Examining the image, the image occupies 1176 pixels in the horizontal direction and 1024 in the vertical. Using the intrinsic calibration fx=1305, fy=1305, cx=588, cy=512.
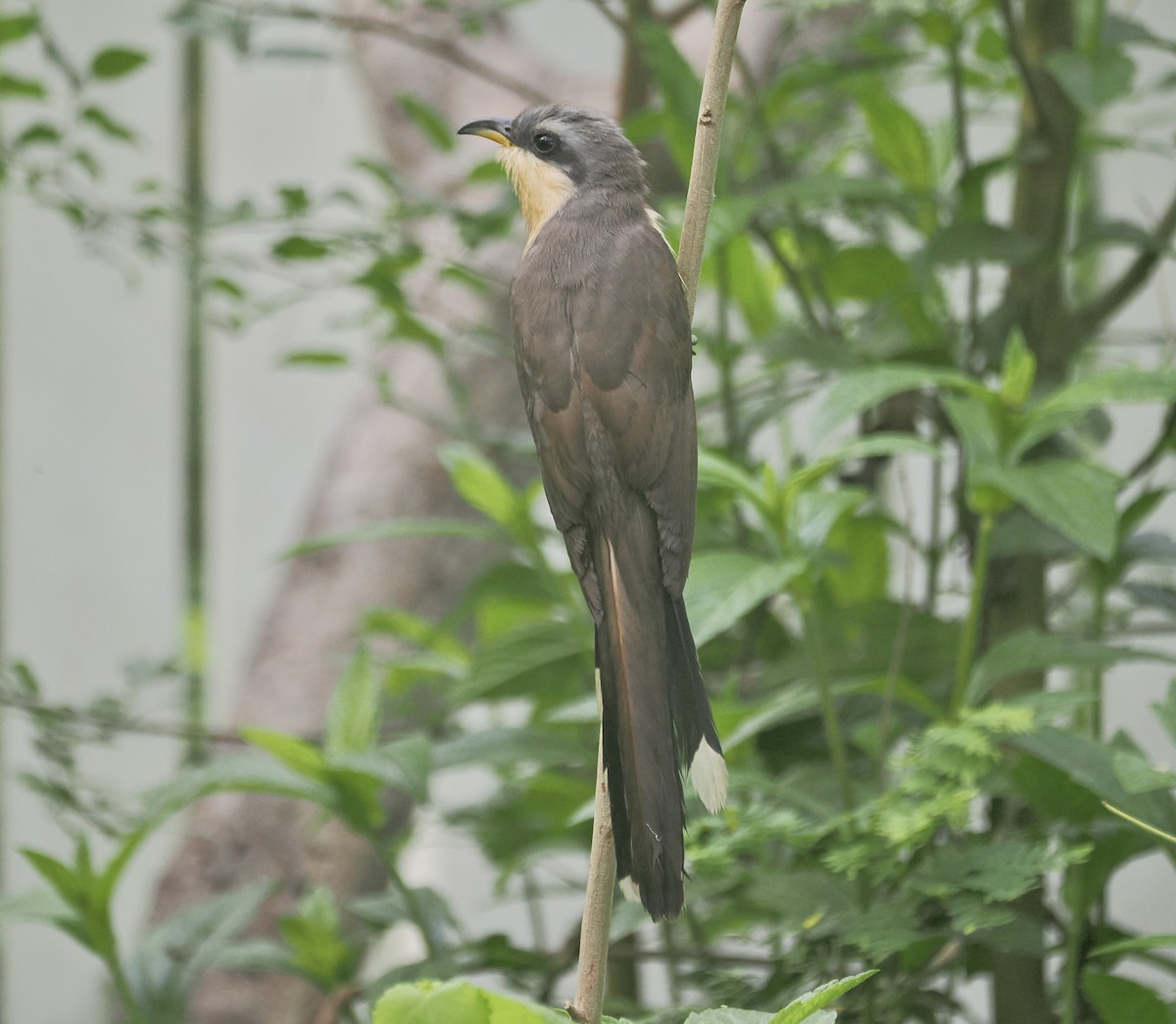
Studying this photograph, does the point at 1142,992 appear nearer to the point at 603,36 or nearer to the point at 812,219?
the point at 812,219

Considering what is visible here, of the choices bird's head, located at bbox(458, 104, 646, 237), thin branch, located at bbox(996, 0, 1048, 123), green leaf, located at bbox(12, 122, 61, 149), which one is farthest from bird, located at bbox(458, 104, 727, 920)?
green leaf, located at bbox(12, 122, 61, 149)

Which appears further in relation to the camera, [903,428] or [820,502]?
[903,428]

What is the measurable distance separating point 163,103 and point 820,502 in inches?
92.8

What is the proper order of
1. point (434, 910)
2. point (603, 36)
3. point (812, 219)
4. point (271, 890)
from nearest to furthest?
1. point (434, 910)
2. point (271, 890)
3. point (812, 219)
4. point (603, 36)

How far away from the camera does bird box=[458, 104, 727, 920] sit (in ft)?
1.89

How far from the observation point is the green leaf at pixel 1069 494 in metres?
0.75

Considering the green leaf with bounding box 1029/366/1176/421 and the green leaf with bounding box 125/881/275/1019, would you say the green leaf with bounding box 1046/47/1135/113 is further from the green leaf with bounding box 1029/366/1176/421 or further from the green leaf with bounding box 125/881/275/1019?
the green leaf with bounding box 125/881/275/1019

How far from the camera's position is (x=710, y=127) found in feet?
1.92

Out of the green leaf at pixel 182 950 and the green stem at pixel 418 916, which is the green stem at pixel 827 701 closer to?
Answer: the green stem at pixel 418 916

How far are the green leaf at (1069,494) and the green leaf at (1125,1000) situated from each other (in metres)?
0.23

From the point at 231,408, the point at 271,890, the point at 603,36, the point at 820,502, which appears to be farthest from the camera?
the point at 231,408

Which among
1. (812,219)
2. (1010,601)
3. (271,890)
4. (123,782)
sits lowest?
(123,782)

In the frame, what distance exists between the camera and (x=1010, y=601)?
105 centimetres

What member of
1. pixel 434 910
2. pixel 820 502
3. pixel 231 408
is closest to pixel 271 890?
pixel 434 910
